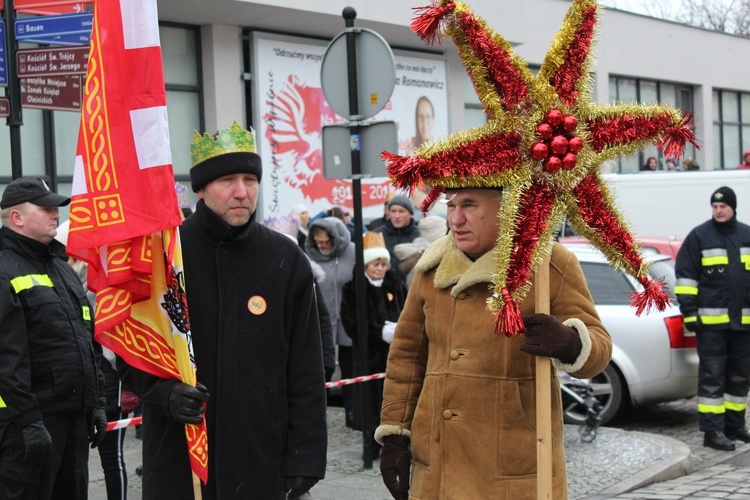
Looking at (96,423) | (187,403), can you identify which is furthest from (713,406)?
(187,403)

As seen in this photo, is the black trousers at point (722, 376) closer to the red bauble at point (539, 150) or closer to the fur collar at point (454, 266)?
the fur collar at point (454, 266)

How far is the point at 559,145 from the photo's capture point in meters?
3.64

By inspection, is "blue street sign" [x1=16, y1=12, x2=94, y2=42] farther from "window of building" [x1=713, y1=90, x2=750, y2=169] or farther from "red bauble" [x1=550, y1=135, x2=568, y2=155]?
"window of building" [x1=713, y1=90, x2=750, y2=169]

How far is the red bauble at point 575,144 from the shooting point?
3.67 metres

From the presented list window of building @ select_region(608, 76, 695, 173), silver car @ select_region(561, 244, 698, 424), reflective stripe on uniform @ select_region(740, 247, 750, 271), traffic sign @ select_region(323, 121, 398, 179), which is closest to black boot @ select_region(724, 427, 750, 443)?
silver car @ select_region(561, 244, 698, 424)

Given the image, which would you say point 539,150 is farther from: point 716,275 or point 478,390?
point 716,275

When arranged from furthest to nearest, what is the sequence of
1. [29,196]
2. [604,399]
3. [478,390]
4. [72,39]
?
[604,399] < [72,39] < [29,196] < [478,390]

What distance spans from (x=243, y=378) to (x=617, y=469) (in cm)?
463

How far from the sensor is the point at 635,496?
7.08 metres

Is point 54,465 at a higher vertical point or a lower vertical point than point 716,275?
lower

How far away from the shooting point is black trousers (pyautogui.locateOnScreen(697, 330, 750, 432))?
→ 8859mm

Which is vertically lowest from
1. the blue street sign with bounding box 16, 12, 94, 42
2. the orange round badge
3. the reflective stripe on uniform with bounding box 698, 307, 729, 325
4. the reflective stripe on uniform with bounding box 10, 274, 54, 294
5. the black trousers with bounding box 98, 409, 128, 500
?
the black trousers with bounding box 98, 409, 128, 500

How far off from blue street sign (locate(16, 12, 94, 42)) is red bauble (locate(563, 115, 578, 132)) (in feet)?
14.9

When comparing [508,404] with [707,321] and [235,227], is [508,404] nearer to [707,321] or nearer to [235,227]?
[235,227]
